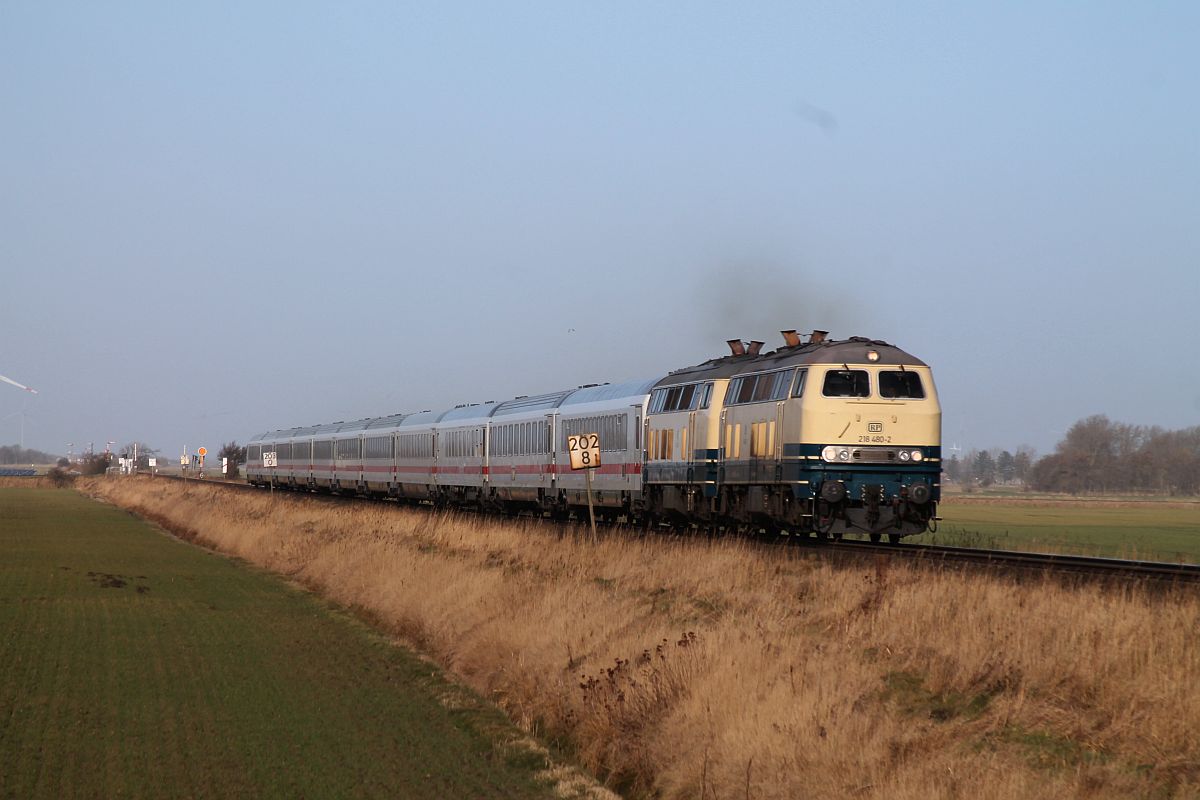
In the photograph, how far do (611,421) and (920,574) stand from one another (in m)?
20.9

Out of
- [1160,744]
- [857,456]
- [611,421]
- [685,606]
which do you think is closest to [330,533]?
[611,421]

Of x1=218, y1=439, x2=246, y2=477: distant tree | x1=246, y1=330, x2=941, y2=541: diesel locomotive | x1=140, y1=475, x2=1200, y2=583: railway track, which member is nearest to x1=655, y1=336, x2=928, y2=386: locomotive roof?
x1=246, y1=330, x2=941, y2=541: diesel locomotive

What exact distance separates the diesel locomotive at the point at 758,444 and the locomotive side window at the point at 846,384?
2cm

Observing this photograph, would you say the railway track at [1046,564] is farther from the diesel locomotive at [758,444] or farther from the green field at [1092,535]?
the green field at [1092,535]

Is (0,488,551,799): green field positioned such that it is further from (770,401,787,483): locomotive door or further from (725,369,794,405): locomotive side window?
(725,369,794,405): locomotive side window

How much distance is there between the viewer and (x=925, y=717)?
1139cm

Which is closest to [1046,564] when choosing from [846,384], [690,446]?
[846,384]

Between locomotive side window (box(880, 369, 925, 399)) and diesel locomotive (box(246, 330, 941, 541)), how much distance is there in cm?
2

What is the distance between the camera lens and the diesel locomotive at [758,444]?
939 inches

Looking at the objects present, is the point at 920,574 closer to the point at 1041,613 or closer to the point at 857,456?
the point at 1041,613

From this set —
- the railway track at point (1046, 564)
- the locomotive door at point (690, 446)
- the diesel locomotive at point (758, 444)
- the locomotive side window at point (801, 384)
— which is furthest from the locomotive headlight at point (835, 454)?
the locomotive door at point (690, 446)

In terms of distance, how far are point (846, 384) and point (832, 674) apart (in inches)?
487

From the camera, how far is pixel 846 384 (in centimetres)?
2430

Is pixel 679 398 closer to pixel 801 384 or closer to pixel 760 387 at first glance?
pixel 760 387
